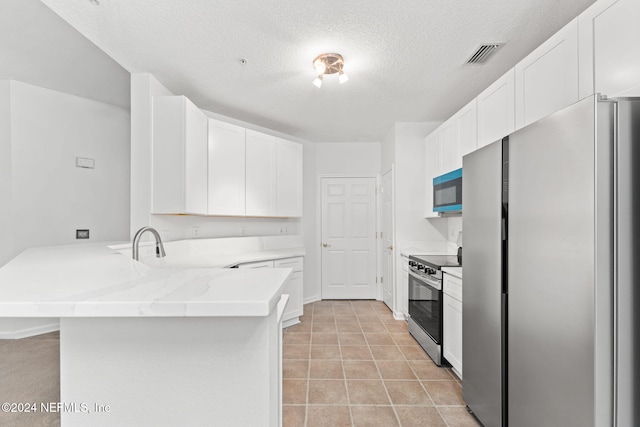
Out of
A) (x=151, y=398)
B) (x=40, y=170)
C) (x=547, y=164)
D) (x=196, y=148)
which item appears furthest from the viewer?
(x=40, y=170)

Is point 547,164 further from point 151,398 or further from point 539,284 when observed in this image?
point 151,398

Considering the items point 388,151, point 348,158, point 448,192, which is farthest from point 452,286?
point 348,158

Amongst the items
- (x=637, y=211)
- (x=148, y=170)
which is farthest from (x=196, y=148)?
(x=637, y=211)

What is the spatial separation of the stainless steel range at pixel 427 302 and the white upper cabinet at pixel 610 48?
1.57 meters

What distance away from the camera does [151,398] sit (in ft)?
2.66

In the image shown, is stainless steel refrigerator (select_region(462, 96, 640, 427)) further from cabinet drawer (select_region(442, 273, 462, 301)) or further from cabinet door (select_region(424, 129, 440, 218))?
cabinet door (select_region(424, 129, 440, 218))

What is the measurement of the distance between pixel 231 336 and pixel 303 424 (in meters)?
1.47

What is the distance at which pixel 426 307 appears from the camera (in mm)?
2895

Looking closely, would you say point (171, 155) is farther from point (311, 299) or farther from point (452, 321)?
point (311, 299)

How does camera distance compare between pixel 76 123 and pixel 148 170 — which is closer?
pixel 148 170

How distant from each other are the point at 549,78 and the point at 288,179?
301cm

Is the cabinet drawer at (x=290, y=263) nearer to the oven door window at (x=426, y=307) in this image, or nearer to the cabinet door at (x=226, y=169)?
the cabinet door at (x=226, y=169)

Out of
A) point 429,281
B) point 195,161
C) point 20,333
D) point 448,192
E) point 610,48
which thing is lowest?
point 20,333

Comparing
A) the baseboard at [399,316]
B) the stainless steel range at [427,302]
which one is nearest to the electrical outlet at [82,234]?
the stainless steel range at [427,302]
